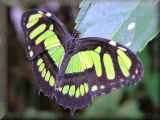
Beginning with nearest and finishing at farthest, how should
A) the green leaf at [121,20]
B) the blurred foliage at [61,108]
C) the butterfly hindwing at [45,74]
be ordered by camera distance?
the green leaf at [121,20], the butterfly hindwing at [45,74], the blurred foliage at [61,108]

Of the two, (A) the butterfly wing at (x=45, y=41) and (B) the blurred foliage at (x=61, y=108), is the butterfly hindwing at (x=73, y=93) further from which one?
(B) the blurred foliage at (x=61, y=108)

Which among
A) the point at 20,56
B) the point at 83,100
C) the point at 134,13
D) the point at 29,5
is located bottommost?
the point at 83,100

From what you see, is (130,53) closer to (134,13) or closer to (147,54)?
(134,13)

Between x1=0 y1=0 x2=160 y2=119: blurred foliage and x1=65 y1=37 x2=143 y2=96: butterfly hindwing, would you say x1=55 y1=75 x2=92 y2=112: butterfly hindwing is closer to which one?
x1=65 y1=37 x2=143 y2=96: butterfly hindwing

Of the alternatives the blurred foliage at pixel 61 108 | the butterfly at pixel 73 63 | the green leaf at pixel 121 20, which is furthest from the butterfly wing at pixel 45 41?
the blurred foliage at pixel 61 108

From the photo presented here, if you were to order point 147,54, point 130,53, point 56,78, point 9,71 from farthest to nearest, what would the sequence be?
1. point 9,71
2. point 147,54
3. point 56,78
4. point 130,53

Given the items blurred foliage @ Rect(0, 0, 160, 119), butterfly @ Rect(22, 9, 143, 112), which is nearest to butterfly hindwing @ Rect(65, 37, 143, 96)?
butterfly @ Rect(22, 9, 143, 112)

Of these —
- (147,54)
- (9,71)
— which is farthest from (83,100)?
(9,71)

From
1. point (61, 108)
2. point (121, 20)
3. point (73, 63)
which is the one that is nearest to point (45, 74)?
point (73, 63)
